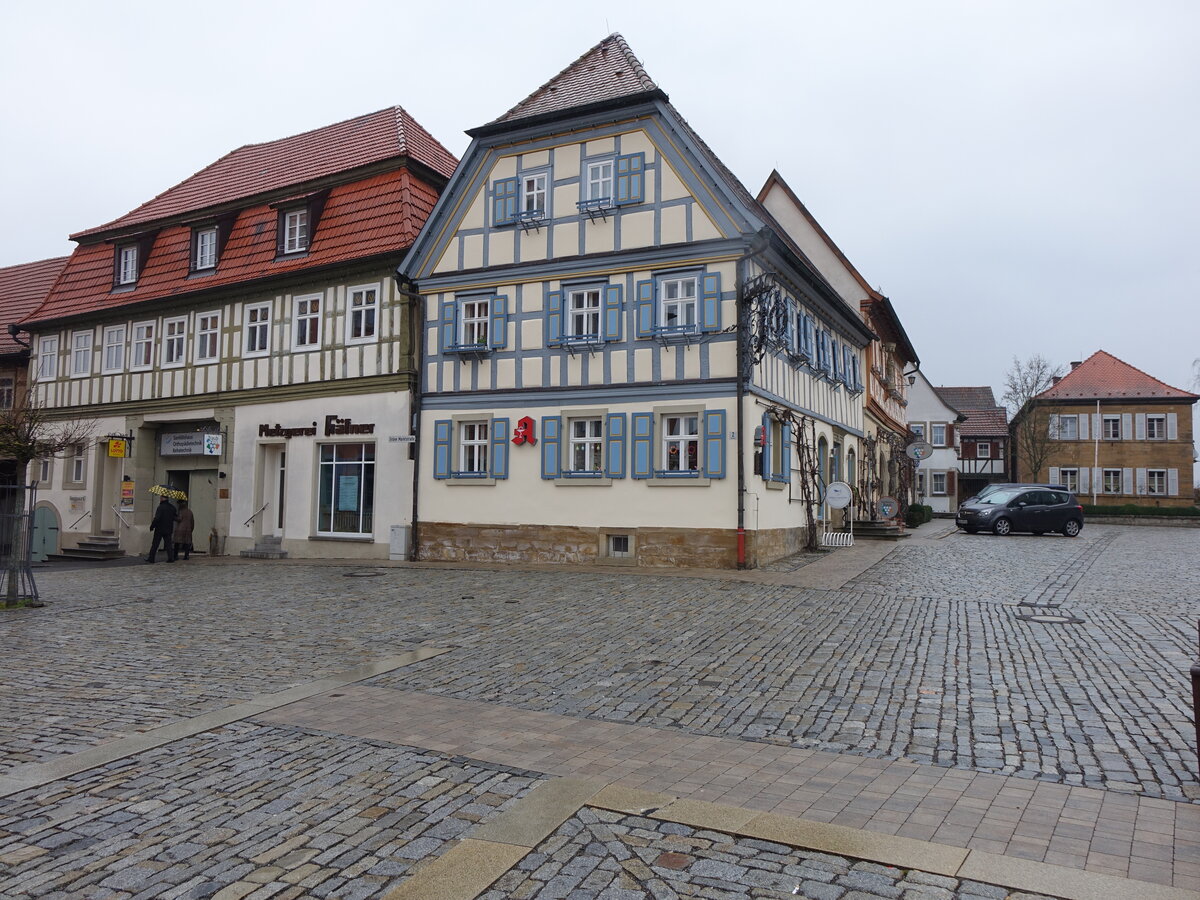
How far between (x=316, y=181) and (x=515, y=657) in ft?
59.1

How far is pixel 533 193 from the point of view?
1989 centimetres

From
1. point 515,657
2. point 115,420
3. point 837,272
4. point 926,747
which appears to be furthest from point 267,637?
point 837,272

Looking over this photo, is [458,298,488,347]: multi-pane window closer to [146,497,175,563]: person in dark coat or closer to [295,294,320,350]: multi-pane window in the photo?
[295,294,320,350]: multi-pane window

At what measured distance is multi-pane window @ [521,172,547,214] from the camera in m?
19.8

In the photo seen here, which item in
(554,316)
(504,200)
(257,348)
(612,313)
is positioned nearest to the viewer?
(612,313)

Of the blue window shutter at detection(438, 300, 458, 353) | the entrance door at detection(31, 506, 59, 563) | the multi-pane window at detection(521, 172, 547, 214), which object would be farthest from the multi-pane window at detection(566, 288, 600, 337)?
the entrance door at detection(31, 506, 59, 563)

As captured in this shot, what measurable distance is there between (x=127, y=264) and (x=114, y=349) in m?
2.65

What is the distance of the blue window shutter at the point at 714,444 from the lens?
17.3 metres

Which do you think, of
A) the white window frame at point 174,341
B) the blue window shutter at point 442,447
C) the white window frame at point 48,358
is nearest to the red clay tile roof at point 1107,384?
the blue window shutter at point 442,447

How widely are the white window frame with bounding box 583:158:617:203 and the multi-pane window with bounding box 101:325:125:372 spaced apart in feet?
49.4

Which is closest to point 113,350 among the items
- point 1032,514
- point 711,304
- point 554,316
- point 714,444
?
point 554,316

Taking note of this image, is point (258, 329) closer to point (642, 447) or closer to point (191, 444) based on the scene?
point (191, 444)

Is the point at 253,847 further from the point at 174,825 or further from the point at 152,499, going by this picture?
the point at 152,499

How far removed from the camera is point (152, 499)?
1002 inches
